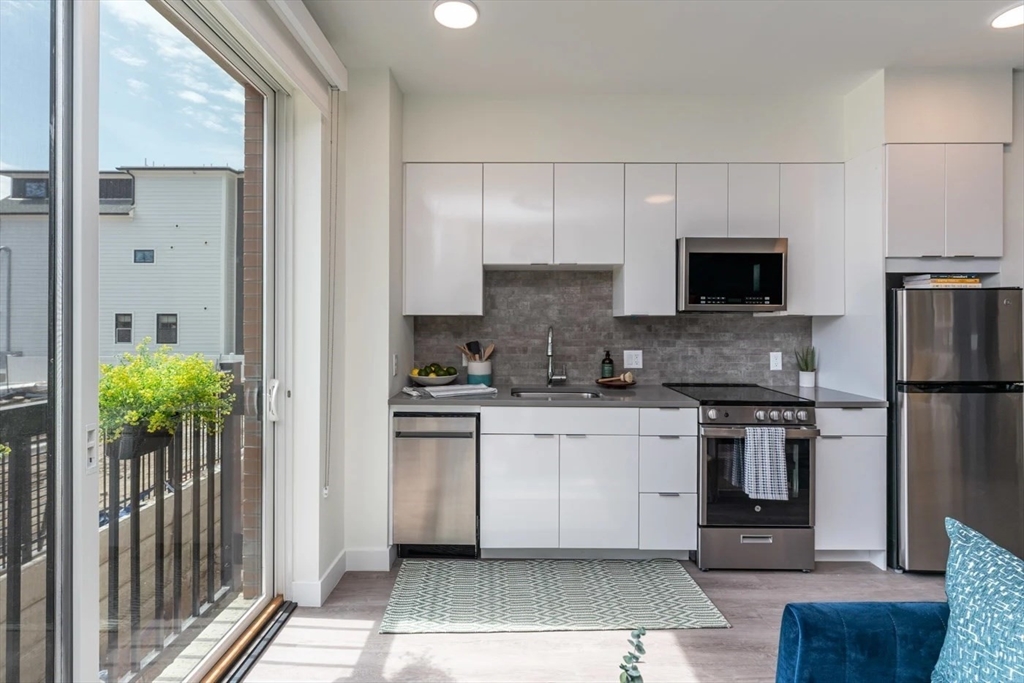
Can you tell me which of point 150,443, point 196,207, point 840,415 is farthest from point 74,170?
point 840,415

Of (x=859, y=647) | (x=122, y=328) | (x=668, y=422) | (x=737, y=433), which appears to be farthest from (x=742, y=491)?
(x=122, y=328)

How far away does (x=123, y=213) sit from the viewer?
159 centimetres

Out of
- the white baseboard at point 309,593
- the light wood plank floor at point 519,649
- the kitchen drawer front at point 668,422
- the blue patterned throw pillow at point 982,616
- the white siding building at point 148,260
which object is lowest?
the light wood plank floor at point 519,649

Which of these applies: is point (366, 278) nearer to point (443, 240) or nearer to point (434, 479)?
point (443, 240)

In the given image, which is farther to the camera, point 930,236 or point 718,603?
point 930,236

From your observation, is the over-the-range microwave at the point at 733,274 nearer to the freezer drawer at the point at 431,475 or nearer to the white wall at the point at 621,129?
the white wall at the point at 621,129

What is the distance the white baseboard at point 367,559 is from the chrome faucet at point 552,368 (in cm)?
141

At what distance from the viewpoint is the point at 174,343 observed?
6.06 feet

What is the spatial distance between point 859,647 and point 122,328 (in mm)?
1985

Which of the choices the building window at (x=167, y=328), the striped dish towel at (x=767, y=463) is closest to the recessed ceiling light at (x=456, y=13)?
the building window at (x=167, y=328)

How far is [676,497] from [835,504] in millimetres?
850

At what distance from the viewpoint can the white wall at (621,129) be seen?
3420mm

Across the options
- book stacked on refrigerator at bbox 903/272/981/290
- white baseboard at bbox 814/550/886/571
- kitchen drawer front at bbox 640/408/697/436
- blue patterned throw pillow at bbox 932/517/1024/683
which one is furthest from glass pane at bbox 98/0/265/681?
book stacked on refrigerator at bbox 903/272/981/290

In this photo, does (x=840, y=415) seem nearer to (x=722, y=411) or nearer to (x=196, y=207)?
(x=722, y=411)
